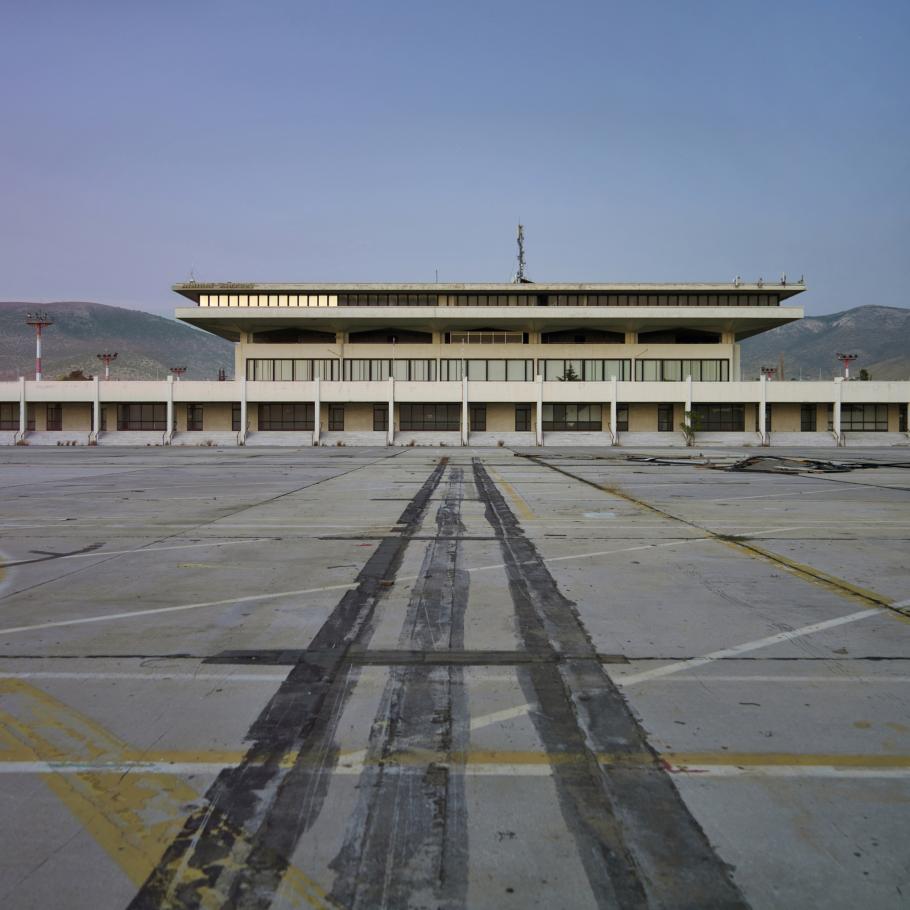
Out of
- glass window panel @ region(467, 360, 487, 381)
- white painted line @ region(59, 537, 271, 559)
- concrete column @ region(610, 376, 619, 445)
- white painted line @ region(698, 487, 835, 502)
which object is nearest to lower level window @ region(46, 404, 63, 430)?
glass window panel @ region(467, 360, 487, 381)

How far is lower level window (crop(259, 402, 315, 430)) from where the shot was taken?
6638 centimetres

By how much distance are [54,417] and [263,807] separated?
73450 mm

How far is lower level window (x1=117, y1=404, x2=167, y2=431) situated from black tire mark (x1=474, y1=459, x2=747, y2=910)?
2637 inches

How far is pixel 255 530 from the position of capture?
12.1 m

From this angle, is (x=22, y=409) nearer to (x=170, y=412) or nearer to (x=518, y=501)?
(x=170, y=412)

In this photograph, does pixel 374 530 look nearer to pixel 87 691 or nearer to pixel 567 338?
pixel 87 691

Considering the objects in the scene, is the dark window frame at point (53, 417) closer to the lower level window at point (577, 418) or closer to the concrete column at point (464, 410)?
the concrete column at point (464, 410)

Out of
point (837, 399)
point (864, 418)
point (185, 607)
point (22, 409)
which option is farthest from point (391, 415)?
point (185, 607)

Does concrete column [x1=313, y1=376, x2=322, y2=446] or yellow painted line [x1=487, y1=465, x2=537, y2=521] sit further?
concrete column [x1=313, y1=376, x2=322, y2=446]

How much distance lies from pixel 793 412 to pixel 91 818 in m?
71.7

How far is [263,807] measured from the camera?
10.9 feet

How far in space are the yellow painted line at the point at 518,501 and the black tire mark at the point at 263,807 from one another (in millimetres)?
9203

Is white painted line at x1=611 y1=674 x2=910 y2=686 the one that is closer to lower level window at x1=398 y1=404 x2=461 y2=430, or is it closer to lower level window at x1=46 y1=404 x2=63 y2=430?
lower level window at x1=398 y1=404 x2=461 y2=430

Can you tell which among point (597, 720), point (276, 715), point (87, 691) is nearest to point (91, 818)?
point (276, 715)
